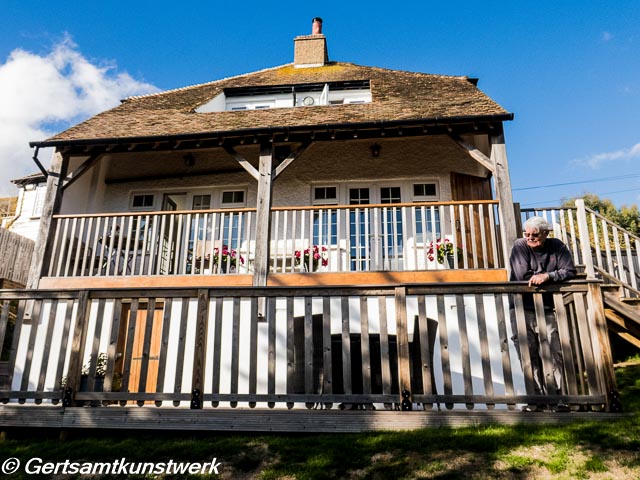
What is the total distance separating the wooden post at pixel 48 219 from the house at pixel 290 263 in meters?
0.04

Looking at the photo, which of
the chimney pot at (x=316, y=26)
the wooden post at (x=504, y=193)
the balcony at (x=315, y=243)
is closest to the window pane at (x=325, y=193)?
the balcony at (x=315, y=243)

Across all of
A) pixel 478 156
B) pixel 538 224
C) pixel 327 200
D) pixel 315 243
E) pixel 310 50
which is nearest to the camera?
pixel 538 224

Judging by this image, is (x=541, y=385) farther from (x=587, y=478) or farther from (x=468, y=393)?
(x=587, y=478)

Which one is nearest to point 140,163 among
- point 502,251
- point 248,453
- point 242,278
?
point 242,278

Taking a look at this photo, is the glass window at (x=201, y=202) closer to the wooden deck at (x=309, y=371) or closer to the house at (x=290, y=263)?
the house at (x=290, y=263)

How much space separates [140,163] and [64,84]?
27.2 m

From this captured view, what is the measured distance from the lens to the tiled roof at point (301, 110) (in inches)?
378

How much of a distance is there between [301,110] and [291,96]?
8.57 ft

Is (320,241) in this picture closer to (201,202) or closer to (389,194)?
(389,194)

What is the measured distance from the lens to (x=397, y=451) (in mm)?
3535

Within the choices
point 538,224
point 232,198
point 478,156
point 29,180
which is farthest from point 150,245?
point 29,180

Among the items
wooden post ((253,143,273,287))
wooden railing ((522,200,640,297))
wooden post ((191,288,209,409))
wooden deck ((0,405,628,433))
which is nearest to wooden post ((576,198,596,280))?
wooden railing ((522,200,640,297))

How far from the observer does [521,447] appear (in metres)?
3.50

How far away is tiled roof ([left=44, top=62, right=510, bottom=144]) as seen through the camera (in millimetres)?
9602
